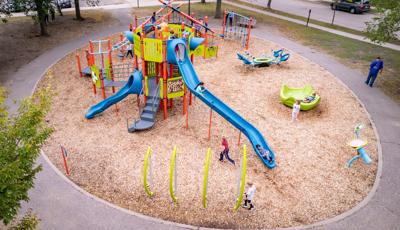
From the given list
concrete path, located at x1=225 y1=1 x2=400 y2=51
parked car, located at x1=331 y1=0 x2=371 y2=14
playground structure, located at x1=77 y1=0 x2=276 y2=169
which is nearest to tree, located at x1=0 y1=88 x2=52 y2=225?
playground structure, located at x1=77 y1=0 x2=276 y2=169

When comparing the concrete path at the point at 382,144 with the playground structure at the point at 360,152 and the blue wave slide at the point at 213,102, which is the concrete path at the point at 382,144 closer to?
the playground structure at the point at 360,152

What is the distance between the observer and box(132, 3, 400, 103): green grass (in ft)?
58.7

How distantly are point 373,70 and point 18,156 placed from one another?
16832 mm

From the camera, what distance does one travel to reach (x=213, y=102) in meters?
11.5

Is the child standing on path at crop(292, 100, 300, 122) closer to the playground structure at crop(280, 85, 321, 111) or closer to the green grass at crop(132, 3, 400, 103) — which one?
the playground structure at crop(280, 85, 321, 111)

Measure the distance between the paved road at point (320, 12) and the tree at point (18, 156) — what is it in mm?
29212

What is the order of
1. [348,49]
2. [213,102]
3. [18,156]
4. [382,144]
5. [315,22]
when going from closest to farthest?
[18,156] → [213,102] → [382,144] → [348,49] → [315,22]

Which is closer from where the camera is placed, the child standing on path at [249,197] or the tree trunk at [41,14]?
the child standing on path at [249,197]

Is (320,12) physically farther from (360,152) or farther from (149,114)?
(149,114)

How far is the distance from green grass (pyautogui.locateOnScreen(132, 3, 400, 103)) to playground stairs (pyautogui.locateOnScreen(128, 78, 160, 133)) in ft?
39.6

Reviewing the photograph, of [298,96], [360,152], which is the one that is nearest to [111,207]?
[360,152]

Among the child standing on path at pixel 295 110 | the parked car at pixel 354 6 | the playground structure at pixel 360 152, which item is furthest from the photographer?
the parked car at pixel 354 6

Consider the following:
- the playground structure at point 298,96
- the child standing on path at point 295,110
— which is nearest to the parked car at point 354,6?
the playground structure at point 298,96

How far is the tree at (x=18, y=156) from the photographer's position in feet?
17.8
